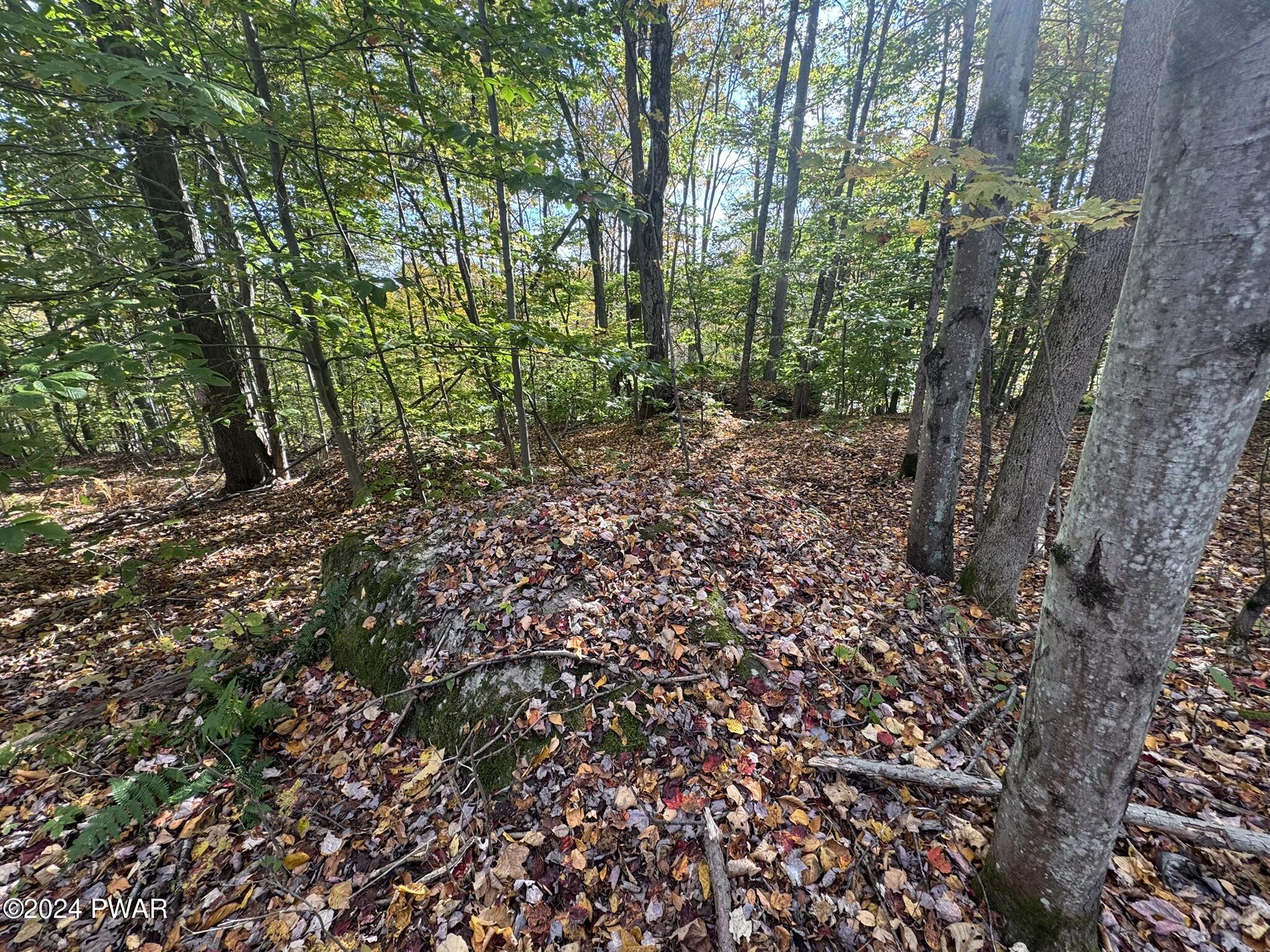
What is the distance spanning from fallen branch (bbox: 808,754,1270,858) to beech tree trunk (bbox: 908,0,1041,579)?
2778 millimetres

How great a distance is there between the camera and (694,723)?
297 centimetres

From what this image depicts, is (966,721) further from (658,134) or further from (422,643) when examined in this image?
(658,134)

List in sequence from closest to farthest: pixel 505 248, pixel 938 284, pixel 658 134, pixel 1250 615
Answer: pixel 1250 615 → pixel 505 248 → pixel 938 284 → pixel 658 134

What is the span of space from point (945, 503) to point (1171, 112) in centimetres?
415

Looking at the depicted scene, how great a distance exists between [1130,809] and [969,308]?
3735 millimetres

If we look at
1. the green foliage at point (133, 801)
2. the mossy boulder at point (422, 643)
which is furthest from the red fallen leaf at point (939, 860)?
the green foliage at point (133, 801)

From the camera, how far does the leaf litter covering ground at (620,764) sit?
2.24 meters

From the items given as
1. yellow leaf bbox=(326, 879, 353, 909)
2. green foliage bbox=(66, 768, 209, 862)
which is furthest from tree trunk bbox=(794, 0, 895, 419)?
green foliage bbox=(66, 768, 209, 862)

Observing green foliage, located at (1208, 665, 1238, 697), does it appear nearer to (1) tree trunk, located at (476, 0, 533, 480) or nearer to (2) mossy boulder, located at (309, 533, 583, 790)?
(2) mossy boulder, located at (309, 533, 583, 790)

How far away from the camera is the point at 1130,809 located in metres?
2.42

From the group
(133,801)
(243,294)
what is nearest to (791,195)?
(243,294)

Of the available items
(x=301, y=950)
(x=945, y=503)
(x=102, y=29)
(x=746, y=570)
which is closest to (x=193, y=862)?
(x=301, y=950)

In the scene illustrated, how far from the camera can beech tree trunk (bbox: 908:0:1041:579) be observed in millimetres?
3840

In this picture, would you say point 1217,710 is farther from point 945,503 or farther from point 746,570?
point 746,570
